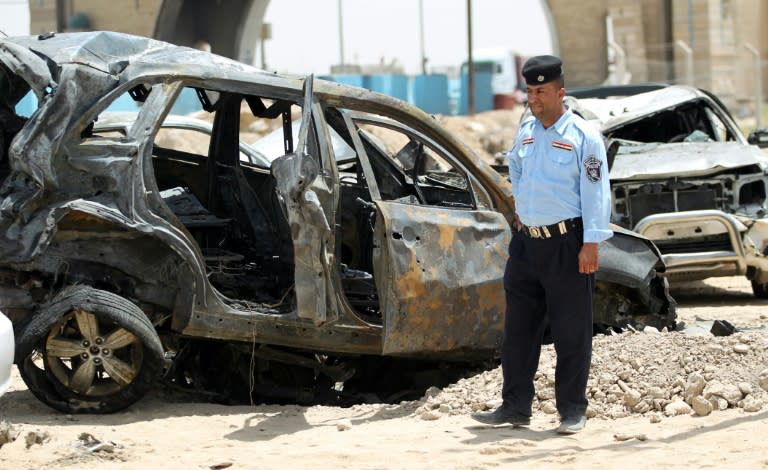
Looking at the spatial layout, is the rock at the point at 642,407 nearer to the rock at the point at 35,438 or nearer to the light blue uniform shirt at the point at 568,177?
the light blue uniform shirt at the point at 568,177

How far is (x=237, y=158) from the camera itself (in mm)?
8984

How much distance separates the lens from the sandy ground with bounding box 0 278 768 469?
6207 mm

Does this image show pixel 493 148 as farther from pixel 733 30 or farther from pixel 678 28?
pixel 733 30

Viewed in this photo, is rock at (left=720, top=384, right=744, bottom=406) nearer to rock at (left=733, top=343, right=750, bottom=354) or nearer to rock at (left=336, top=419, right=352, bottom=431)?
rock at (left=733, top=343, right=750, bottom=354)

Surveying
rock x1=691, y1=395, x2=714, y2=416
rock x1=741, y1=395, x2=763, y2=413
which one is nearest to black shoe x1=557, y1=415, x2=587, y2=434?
rock x1=691, y1=395, x2=714, y2=416

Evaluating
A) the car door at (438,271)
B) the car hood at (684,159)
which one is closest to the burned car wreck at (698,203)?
the car hood at (684,159)

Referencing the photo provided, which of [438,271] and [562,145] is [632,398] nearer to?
[438,271]

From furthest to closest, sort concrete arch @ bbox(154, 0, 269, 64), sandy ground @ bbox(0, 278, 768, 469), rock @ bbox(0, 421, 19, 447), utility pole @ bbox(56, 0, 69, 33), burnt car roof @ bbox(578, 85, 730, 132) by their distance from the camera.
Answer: concrete arch @ bbox(154, 0, 269, 64) < utility pole @ bbox(56, 0, 69, 33) < burnt car roof @ bbox(578, 85, 730, 132) < rock @ bbox(0, 421, 19, 447) < sandy ground @ bbox(0, 278, 768, 469)

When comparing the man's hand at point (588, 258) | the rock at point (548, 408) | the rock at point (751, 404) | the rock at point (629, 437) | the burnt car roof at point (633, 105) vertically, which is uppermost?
the burnt car roof at point (633, 105)

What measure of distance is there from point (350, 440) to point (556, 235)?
142 cm

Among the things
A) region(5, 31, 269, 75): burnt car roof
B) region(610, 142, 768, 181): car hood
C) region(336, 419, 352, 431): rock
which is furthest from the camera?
region(610, 142, 768, 181): car hood

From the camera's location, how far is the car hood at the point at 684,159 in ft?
40.0

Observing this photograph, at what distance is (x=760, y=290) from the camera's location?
12.8 metres

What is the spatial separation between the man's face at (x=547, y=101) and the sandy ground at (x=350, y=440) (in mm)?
1562
